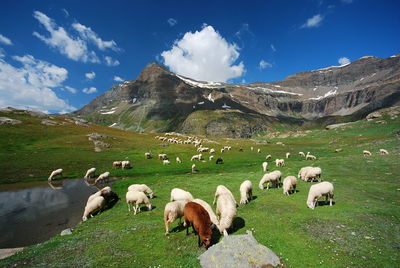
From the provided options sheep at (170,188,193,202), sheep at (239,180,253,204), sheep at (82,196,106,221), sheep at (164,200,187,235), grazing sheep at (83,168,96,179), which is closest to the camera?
sheep at (164,200,187,235)

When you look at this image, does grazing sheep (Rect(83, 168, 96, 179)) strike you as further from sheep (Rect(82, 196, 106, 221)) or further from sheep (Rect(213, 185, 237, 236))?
sheep (Rect(213, 185, 237, 236))

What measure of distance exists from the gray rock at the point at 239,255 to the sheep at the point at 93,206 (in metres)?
16.4

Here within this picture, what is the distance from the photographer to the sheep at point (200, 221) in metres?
12.0

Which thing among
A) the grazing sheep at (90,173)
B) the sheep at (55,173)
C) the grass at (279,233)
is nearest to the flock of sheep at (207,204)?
the grass at (279,233)

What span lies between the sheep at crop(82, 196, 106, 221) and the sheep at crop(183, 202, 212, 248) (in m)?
13.4

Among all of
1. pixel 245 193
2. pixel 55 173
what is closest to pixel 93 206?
pixel 245 193

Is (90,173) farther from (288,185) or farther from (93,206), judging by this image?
(288,185)

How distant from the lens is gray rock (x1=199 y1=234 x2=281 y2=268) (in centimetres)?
952

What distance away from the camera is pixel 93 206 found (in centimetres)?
2167

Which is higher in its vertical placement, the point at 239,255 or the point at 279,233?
the point at 239,255

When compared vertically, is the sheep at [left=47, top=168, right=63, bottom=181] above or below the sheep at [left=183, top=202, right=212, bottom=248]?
below

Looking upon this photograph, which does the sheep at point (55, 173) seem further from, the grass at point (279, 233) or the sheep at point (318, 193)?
the sheep at point (318, 193)

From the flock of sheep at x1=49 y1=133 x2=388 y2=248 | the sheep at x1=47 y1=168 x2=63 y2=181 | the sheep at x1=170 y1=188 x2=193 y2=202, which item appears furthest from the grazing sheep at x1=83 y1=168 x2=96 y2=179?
the sheep at x1=170 y1=188 x2=193 y2=202

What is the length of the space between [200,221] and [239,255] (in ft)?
11.4
